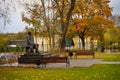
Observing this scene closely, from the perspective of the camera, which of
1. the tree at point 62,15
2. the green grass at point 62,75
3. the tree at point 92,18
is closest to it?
the green grass at point 62,75

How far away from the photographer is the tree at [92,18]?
67375mm

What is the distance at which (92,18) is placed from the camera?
68.2 metres

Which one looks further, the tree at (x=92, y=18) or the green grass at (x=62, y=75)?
the tree at (x=92, y=18)

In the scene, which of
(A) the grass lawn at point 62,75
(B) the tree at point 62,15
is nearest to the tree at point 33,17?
(B) the tree at point 62,15

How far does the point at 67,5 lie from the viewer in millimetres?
63312

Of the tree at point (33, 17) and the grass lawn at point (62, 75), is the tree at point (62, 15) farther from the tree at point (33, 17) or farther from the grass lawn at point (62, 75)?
the grass lawn at point (62, 75)

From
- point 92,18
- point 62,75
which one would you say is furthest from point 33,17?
point 62,75

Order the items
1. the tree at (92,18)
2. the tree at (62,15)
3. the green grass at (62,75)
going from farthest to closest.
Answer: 1. the tree at (92,18)
2. the tree at (62,15)
3. the green grass at (62,75)

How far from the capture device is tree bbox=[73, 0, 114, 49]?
6738 centimetres

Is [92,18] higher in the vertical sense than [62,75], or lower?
higher

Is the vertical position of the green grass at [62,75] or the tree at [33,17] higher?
the tree at [33,17]

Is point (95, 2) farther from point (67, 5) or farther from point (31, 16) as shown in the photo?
point (31, 16)

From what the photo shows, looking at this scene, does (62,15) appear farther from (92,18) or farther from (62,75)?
(62,75)

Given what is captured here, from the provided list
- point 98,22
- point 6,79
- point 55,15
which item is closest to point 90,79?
point 6,79
